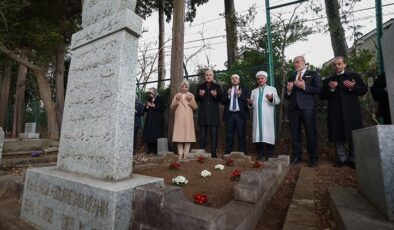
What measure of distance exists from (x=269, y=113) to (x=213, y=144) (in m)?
1.32

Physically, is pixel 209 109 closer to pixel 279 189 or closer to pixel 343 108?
pixel 343 108

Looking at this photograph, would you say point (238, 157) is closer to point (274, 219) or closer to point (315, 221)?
point (274, 219)

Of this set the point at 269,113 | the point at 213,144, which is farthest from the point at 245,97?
the point at 213,144

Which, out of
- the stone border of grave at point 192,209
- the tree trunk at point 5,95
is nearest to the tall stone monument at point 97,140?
the stone border of grave at point 192,209

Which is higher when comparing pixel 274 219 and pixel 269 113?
pixel 269 113

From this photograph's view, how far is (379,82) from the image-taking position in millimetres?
3996

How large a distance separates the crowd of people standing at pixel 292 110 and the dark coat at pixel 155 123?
1.19 m


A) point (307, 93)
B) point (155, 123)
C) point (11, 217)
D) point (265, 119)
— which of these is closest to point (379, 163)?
point (307, 93)

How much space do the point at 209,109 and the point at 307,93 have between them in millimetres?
1967

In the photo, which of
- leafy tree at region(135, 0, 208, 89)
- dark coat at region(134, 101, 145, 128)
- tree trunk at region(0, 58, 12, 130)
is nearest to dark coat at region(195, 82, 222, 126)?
dark coat at region(134, 101, 145, 128)

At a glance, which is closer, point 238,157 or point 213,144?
point 238,157

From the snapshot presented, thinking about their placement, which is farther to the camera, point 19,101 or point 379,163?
point 19,101

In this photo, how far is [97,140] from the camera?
97.4 inches

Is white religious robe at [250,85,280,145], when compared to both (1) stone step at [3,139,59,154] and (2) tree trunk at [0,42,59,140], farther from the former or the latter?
(2) tree trunk at [0,42,59,140]
